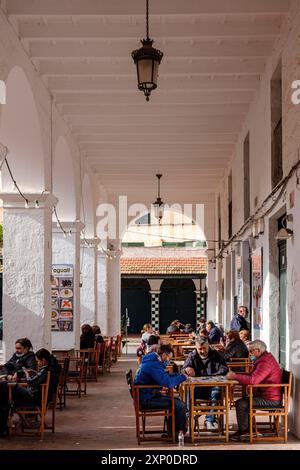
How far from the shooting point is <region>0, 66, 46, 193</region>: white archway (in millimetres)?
11867

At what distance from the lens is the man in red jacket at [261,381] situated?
30.2ft

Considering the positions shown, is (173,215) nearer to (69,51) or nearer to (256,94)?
(256,94)

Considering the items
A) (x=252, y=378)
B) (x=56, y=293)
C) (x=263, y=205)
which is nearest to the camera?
(x=252, y=378)

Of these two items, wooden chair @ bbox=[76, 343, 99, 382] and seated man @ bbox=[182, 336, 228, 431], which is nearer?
seated man @ bbox=[182, 336, 228, 431]

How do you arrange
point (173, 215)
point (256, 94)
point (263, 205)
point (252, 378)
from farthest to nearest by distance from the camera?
point (173, 215) < point (256, 94) < point (263, 205) < point (252, 378)

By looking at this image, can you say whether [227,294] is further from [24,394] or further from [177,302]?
[177,302]

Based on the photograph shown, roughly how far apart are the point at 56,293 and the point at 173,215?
18714 mm

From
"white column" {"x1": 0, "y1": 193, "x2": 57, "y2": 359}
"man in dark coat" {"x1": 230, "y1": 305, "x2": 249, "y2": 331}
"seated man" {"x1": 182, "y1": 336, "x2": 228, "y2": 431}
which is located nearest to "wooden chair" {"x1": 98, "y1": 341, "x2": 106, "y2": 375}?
"man in dark coat" {"x1": 230, "y1": 305, "x2": 249, "y2": 331}

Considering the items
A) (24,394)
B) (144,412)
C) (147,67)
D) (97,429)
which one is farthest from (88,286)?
(147,67)

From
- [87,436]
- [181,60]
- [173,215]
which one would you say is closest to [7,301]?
[87,436]

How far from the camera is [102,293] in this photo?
83.3ft

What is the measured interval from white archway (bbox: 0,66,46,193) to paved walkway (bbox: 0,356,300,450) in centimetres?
348

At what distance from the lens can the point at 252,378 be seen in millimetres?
9195

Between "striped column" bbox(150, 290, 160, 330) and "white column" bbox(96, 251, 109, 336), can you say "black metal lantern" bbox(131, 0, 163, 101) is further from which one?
"striped column" bbox(150, 290, 160, 330)
